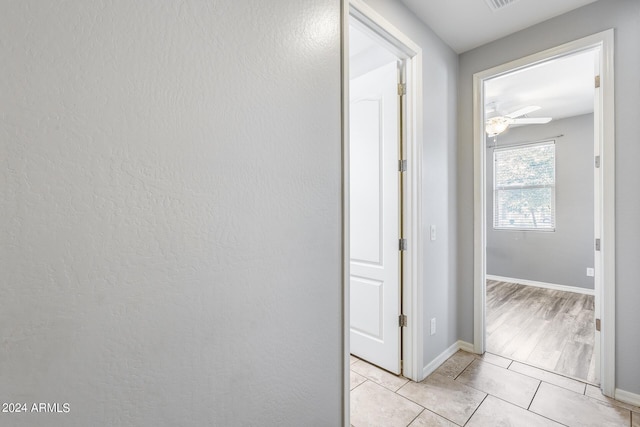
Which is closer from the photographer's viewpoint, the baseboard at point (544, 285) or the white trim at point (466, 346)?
the white trim at point (466, 346)

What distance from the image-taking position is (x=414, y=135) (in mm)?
2061

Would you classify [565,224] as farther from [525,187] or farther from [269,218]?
[269,218]

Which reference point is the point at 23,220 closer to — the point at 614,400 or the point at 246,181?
the point at 246,181

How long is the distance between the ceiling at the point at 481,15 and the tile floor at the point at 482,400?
8.56ft

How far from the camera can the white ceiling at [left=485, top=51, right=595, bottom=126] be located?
290 cm

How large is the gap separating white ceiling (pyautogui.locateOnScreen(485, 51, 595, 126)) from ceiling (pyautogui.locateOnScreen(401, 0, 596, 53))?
0.45 metres

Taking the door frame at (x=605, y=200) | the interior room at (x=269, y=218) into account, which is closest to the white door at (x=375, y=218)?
the interior room at (x=269, y=218)

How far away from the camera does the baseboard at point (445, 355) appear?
2135 mm

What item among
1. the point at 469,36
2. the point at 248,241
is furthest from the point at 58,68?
the point at 469,36

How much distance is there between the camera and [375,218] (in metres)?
2.24

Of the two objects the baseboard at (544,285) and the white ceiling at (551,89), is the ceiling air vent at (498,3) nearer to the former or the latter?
the white ceiling at (551,89)

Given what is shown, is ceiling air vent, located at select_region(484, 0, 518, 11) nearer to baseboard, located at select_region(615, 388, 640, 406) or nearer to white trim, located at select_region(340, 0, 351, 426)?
white trim, located at select_region(340, 0, 351, 426)

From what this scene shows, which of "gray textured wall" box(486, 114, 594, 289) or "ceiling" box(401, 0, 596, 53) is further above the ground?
"ceiling" box(401, 0, 596, 53)

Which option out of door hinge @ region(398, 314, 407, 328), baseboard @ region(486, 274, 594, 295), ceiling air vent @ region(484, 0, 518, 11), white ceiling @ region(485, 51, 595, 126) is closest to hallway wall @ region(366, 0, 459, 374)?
door hinge @ region(398, 314, 407, 328)
